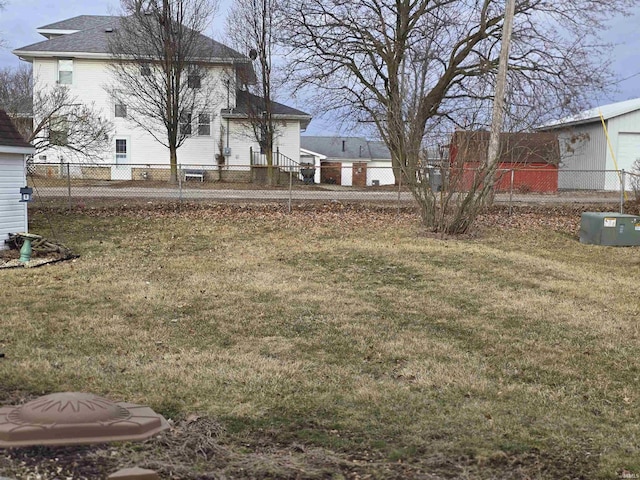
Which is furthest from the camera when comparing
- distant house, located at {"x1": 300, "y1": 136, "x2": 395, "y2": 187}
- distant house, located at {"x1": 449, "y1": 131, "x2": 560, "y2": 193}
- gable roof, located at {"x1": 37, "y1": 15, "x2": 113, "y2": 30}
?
distant house, located at {"x1": 300, "y1": 136, "x2": 395, "y2": 187}

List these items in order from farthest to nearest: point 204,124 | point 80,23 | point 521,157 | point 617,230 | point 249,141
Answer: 1. point 80,23
2. point 249,141
3. point 204,124
4. point 521,157
5. point 617,230

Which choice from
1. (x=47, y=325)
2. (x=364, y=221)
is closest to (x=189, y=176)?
(x=364, y=221)

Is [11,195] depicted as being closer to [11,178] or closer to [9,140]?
[11,178]

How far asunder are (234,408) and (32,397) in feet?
4.76

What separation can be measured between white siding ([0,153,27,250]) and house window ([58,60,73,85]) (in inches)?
917

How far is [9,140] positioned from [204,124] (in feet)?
72.9

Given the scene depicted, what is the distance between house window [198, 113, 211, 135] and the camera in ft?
111

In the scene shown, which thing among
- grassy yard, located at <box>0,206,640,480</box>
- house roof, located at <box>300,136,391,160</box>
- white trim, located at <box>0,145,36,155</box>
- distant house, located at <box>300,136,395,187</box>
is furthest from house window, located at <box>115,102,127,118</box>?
house roof, located at <box>300,136,391,160</box>

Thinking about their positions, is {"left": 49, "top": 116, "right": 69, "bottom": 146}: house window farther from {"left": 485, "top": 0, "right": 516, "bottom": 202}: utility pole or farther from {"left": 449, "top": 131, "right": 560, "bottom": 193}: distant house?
{"left": 485, "top": 0, "right": 516, "bottom": 202}: utility pole

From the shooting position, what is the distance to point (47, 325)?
6855mm

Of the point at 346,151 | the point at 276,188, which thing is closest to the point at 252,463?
the point at 276,188

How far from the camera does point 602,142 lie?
3081cm

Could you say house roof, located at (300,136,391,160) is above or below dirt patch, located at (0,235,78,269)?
above

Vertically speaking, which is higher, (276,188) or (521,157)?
(521,157)
